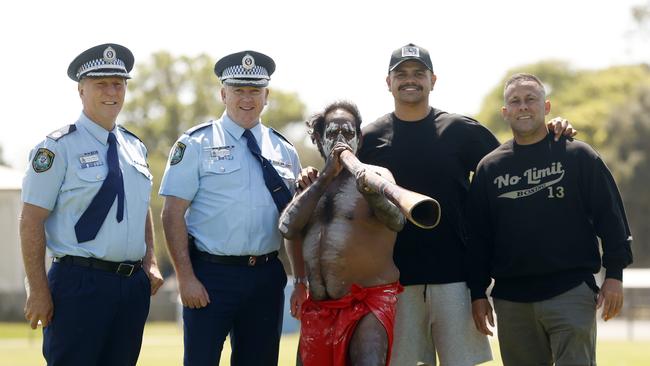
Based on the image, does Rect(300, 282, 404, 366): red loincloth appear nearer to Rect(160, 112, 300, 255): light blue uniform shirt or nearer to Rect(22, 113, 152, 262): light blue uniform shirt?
Rect(160, 112, 300, 255): light blue uniform shirt

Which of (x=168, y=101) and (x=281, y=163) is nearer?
(x=281, y=163)

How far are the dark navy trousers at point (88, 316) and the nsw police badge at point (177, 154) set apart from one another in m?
0.83

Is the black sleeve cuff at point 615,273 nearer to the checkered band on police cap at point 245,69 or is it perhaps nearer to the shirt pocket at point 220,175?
the shirt pocket at point 220,175

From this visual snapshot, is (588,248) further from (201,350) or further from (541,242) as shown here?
(201,350)

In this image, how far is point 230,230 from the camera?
715 cm

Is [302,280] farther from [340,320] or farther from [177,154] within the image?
[177,154]

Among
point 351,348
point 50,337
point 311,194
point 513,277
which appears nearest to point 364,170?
point 311,194

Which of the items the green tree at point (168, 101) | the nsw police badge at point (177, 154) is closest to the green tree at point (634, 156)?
the green tree at point (168, 101)

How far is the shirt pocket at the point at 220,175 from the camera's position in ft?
23.6

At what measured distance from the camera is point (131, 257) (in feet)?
22.7

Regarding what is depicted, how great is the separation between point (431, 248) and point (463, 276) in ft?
1.00

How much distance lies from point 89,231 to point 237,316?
3.91 ft

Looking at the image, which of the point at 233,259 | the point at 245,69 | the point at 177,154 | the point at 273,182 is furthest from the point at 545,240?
the point at 177,154

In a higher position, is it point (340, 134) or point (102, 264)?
point (340, 134)
